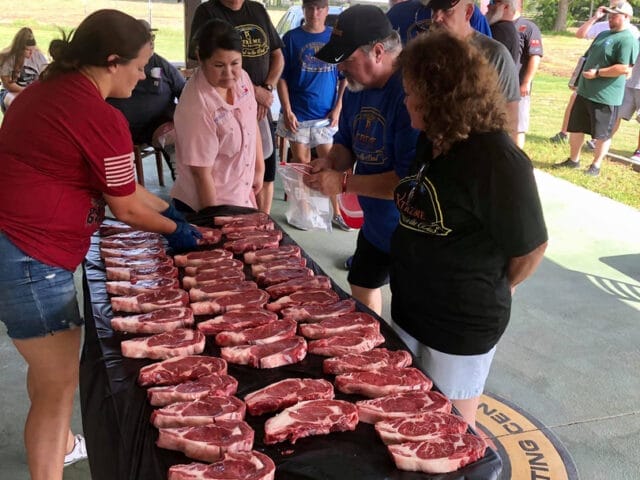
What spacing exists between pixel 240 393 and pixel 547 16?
84.9ft

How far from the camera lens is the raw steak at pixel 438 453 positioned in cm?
149

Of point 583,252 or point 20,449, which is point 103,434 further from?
point 583,252

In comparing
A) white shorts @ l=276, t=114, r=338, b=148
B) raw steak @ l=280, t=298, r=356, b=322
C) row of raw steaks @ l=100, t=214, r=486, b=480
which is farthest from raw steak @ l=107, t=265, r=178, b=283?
white shorts @ l=276, t=114, r=338, b=148

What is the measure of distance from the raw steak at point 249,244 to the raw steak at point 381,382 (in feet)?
3.61

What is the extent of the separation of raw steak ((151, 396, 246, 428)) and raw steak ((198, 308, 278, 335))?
41 cm

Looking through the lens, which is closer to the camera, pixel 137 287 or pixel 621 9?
pixel 137 287

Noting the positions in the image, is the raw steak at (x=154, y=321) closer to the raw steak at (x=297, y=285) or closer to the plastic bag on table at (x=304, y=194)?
the raw steak at (x=297, y=285)

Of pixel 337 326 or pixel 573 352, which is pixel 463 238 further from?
pixel 573 352

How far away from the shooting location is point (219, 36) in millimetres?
2926

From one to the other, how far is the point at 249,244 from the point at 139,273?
1.80 ft

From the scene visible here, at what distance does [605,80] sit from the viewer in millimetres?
7473

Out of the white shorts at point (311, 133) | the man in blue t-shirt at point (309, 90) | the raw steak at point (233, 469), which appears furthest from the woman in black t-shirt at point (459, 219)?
the white shorts at point (311, 133)

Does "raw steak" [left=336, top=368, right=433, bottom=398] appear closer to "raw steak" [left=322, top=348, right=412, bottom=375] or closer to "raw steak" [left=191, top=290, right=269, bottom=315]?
"raw steak" [left=322, top=348, right=412, bottom=375]

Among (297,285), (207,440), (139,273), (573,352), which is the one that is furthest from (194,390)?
(573,352)
